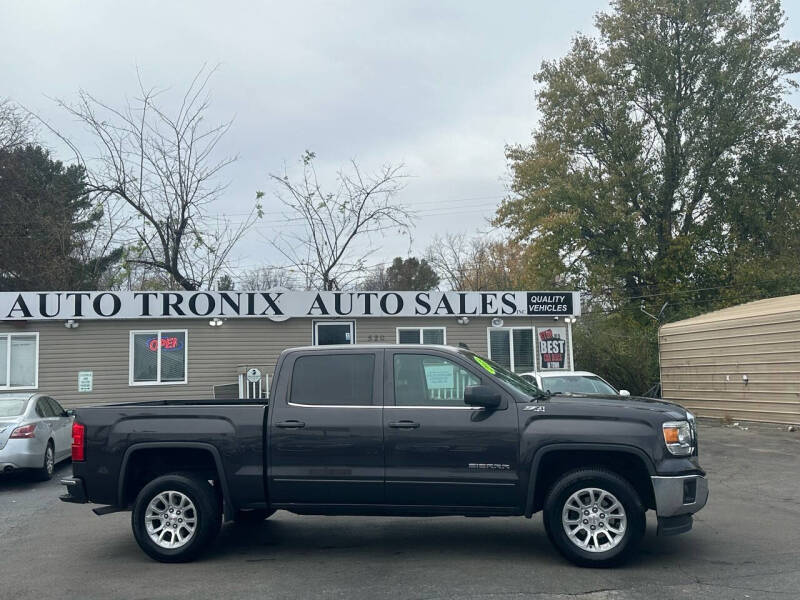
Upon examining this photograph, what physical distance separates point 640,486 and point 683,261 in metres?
27.7

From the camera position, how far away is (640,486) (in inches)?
287

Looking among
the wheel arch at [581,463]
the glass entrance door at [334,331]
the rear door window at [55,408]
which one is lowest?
the wheel arch at [581,463]

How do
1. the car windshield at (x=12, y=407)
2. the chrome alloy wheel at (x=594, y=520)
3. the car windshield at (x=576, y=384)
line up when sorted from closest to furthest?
the chrome alloy wheel at (x=594, y=520) < the car windshield at (x=12, y=407) < the car windshield at (x=576, y=384)

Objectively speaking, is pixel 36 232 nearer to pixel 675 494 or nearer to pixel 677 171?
pixel 677 171

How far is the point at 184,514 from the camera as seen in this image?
7.43 m

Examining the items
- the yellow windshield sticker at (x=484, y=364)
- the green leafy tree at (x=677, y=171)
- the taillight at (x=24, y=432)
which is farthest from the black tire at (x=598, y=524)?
the green leafy tree at (x=677, y=171)

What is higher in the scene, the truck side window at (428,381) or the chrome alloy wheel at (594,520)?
the truck side window at (428,381)

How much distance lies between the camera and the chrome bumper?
21.9 feet

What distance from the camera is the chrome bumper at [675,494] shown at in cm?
667

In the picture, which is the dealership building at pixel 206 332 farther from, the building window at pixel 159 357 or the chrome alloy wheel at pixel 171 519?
the chrome alloy wheel at pixel 171 519

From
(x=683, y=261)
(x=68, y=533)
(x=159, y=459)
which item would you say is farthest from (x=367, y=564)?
(x=683, y=261)

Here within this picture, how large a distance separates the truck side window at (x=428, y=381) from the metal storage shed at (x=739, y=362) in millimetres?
13030

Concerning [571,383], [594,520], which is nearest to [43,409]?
[571,383]

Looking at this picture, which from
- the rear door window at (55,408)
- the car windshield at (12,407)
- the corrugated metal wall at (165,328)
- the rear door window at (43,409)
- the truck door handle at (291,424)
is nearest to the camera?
the truck door handle at (291,424)
